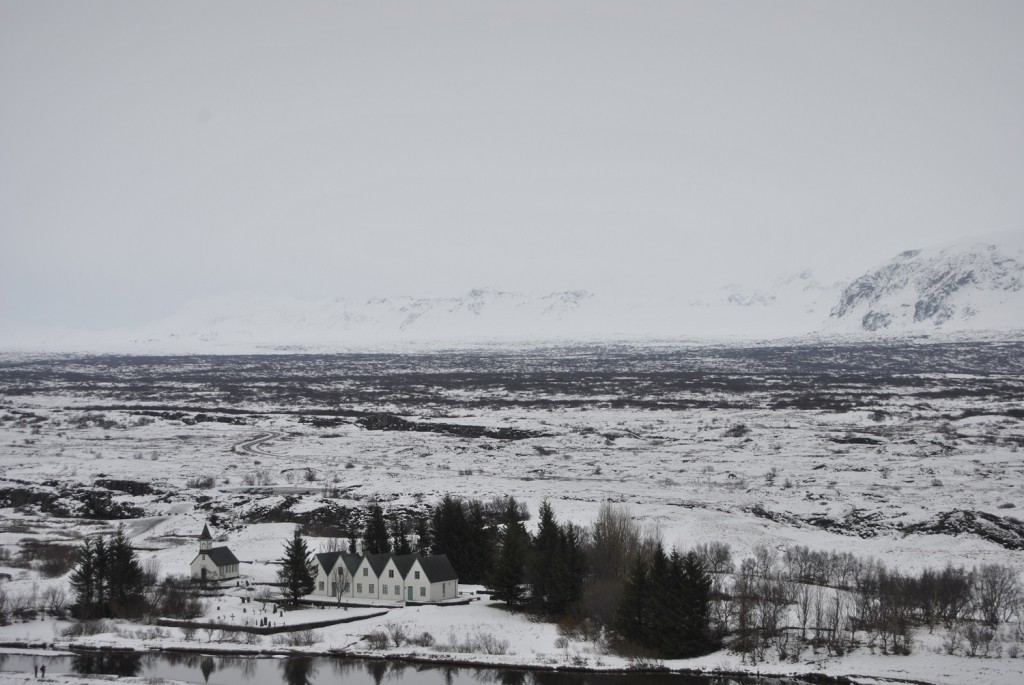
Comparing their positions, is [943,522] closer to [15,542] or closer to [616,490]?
[616,490]

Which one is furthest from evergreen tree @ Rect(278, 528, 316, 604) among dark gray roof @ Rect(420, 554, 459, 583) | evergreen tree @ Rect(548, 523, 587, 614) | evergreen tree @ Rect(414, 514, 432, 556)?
evergreen tree @ Rect(548, 523, 587, 614)

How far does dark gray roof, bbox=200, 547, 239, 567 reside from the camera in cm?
5625

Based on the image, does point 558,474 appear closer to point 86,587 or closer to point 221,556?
point 221,556

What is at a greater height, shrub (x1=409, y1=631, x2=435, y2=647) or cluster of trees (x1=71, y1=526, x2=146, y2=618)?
cluster of trees (x1=71, y1=526, x2=146, y2=618)

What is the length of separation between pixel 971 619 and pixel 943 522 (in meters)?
23.1

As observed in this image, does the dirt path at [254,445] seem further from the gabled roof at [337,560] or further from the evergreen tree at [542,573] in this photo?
the evergreen tree at [542,573]

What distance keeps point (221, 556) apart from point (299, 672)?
49.6ft

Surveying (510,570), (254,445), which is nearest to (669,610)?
(510,570)

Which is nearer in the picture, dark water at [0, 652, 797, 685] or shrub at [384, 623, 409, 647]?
dark water at [0, 652, 797, 685]

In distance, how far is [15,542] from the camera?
64.7m

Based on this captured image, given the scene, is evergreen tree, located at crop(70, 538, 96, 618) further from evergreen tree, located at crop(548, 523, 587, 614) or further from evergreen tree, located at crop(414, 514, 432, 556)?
evergreen tree, located at crop(548, 523, 587, 614)

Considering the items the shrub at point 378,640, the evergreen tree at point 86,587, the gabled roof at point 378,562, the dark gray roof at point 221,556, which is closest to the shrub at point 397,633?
the shrub at point 378,640

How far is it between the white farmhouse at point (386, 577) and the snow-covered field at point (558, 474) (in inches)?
78.4

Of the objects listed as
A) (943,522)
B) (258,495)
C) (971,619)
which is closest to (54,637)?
(258,495)
